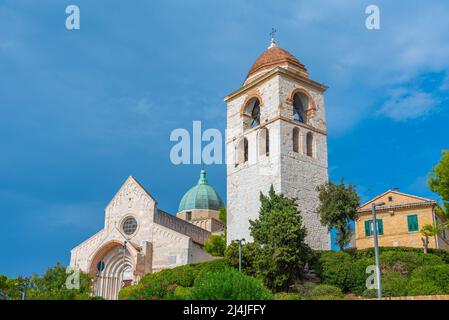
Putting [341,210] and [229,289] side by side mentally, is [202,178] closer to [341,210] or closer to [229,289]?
[341,210]

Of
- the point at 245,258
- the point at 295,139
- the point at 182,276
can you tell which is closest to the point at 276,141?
the point at 295,139

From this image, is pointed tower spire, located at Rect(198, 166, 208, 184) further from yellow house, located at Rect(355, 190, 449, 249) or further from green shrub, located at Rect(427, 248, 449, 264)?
green shrub, located at Rect(427, 248, 449, 264)

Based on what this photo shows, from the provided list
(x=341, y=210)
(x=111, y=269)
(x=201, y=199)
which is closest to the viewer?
(x=341, y=210)

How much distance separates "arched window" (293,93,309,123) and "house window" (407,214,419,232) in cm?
1170

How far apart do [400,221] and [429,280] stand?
15.7 m

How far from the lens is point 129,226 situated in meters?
46.1

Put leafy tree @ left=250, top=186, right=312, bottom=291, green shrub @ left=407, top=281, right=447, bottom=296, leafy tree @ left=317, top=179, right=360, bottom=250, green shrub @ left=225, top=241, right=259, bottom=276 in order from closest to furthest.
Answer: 1. green shrub @ left=407, top=281, right=447, bottom=296
2. leafy tree @ left=250, top=186, right=312, bottom=291
3. green shrub @ left=225, top=241, right=259, bottom=276
4. leafy tree @ left=317, top=179, right=360, bottom=250

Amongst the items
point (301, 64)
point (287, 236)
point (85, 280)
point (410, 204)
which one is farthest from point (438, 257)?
point (85, 280)

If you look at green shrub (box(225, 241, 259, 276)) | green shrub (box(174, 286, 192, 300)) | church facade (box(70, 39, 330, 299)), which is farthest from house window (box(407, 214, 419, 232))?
green shrub (box(174, 286, 192, 300))

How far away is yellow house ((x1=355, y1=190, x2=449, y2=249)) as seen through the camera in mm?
40969

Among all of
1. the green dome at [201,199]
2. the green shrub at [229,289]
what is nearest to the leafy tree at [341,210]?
the green shrub at [229,289]

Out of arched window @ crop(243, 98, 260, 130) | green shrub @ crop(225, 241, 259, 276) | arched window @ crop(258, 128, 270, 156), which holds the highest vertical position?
arched window @ crop(243, 98, 260, 130)

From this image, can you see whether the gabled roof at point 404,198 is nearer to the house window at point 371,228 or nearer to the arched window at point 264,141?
the house window at point 371,228

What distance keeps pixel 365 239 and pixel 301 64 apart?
51.9 ft
